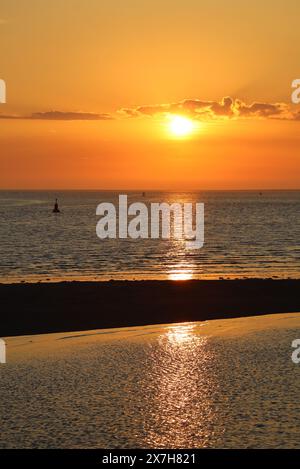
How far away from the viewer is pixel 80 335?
83.3 ft

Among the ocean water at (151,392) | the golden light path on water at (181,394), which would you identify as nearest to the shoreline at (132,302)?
the ocean water at (151,392)

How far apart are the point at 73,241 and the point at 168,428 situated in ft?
240

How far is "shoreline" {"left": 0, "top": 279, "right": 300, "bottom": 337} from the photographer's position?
28.1 m

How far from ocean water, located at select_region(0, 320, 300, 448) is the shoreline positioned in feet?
10.3

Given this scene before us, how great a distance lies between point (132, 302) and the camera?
107ft

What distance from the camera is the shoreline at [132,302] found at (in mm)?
28062

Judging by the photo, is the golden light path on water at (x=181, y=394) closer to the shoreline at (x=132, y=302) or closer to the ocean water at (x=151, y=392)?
the ocean water at (x=151, y=392)

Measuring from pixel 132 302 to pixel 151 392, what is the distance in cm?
1566
